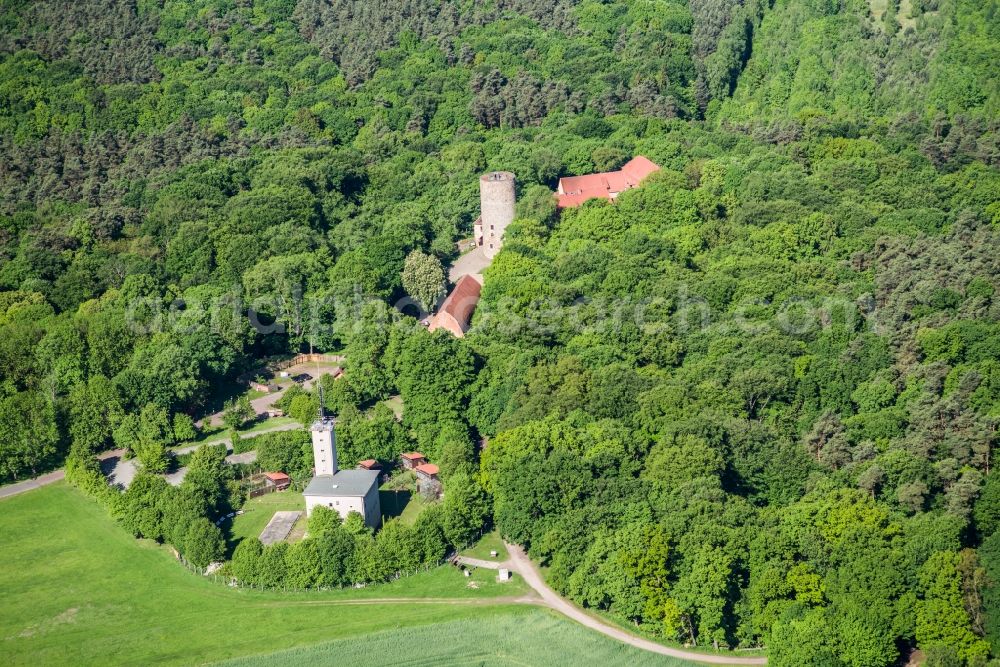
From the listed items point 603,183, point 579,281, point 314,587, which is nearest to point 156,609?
point 314,587

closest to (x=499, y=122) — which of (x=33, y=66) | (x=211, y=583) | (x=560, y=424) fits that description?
(x=33, y=66)

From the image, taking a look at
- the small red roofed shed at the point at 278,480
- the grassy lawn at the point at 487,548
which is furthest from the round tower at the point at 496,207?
the grassy lawn at the point at 487,548

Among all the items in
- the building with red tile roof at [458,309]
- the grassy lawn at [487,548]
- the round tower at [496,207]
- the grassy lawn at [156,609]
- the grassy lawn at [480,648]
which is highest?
the round tower at [496,207]

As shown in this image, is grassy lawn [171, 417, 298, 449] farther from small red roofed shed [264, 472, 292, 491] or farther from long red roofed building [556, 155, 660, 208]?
long red roofed building [556, 155, 660, 208]

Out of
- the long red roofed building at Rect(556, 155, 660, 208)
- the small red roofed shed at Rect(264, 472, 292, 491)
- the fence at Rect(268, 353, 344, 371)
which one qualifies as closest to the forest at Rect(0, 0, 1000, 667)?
the fence at Rect(268, 353, 344, 371)

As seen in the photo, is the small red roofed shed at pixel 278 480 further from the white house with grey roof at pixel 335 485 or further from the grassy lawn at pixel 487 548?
the grassy lawn at pixel 487 548

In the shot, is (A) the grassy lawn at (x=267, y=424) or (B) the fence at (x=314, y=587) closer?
(B) the fence at (x=314, y=587)
